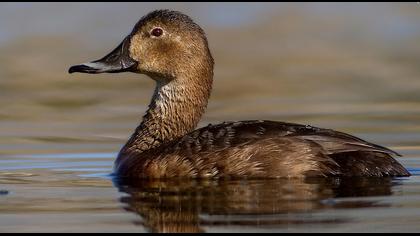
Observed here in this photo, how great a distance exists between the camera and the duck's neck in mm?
11242

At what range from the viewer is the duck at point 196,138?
9758 millimetres

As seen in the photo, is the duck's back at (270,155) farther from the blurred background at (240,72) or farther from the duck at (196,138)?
the blurred background at (240,72)

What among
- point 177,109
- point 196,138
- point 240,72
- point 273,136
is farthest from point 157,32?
point 240,72

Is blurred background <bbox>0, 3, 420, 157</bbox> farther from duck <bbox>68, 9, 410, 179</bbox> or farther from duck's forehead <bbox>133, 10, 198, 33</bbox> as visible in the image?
duck's forehead <bbox>133, 10, 198, 33</bbox>

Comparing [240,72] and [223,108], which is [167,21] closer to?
[223,108]

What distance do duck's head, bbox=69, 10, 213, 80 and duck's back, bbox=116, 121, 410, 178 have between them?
1.13 m

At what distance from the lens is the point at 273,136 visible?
992 cm

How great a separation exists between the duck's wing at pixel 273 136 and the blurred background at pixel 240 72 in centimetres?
265

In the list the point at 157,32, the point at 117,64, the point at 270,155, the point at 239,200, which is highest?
the point at 157,32

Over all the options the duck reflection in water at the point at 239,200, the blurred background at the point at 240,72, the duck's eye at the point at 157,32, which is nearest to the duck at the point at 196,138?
the duck's eye at the point at 157,32

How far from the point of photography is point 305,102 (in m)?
16.3

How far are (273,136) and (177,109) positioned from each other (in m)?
1.58

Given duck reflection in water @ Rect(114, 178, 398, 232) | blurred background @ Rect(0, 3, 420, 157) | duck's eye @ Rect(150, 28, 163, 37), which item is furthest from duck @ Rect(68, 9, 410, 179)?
blurred background @ Rect(0, 3, 420, 157)

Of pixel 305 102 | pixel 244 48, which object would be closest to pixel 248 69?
pixel 244 48
